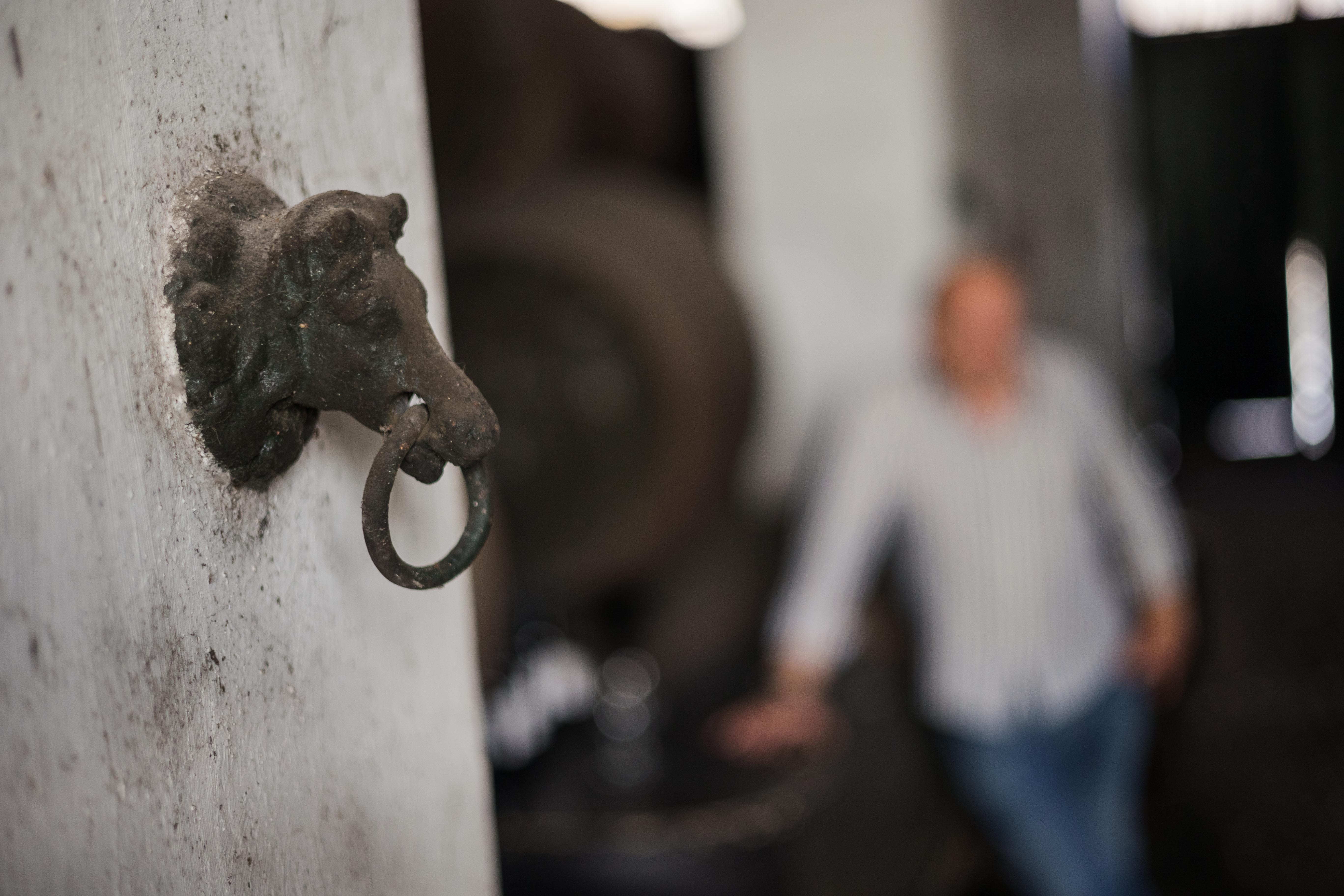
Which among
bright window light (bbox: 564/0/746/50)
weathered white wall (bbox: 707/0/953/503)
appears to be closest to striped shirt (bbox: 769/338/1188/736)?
weathered white wall (bbox: 707/0/953/503)

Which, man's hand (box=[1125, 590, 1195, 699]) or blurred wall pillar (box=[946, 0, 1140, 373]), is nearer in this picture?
man's hand (box=[1125, 590, 1195, 699])

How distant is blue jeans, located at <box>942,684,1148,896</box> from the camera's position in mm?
1980

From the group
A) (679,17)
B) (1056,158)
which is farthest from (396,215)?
(1056,158)

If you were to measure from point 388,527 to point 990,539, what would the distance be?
1583mm

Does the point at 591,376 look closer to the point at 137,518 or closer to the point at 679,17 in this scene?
the point at 679,17

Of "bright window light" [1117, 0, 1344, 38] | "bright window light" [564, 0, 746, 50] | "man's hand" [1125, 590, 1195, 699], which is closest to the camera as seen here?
"man's hand" [1125, 590, 1195, 699]

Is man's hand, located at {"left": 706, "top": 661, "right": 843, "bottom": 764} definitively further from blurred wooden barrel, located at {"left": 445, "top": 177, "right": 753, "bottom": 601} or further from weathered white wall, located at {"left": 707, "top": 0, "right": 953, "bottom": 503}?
weathered white wall, located at {"left": 707, "top": 0, "right": 953, "bottom": 503}

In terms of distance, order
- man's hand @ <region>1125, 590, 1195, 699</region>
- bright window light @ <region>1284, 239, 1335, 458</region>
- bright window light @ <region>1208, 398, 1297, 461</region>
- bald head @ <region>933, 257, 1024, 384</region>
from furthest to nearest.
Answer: bright window light @ <region>1208, 398, 1297, 461</region>, bright window light @ <region>1284, 239, 1335, 458</region>, man's hand @ <region>1125, 590, 1195, 699</region>, bald head @ <region>933, 257, 1024, 384</region>

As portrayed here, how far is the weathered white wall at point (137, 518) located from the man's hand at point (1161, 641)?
1.78m

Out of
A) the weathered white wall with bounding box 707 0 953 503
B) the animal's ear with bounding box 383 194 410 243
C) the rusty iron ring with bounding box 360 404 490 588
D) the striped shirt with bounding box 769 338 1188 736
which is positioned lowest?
the striped shirt with bounding box 769 338 1188 736

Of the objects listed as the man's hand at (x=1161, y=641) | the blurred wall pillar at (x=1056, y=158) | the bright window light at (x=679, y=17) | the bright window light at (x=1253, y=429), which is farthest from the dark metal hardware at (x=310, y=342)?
the bright window light at (x=1253, y=429)

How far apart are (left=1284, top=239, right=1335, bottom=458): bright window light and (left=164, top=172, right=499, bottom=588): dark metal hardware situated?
7065 millimetres

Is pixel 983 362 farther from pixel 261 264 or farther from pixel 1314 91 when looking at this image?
pixel 1314 91

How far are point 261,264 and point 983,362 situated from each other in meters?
1.60
